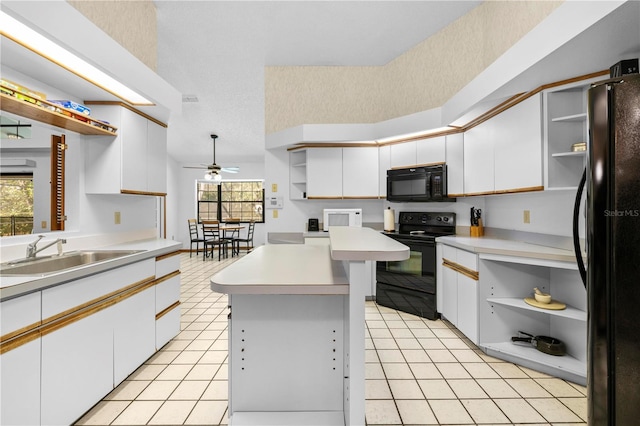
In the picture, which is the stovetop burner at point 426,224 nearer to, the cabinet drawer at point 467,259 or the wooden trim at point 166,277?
the cabinet drawer at point 467,259

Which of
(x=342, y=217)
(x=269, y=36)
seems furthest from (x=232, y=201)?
(x=269, y=36)

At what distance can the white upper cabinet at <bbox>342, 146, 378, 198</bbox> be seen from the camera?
13.1ft

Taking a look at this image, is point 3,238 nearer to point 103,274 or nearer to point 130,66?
point 103,274

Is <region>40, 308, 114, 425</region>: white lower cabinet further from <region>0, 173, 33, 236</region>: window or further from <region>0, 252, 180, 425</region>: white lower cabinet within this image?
<region>0, 173, 33, 236</region>: window

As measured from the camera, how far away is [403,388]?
2045 millimetres

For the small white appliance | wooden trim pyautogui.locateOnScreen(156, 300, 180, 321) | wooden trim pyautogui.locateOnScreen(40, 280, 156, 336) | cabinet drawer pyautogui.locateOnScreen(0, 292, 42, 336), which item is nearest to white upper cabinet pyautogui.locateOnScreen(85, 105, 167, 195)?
wooden trim pyautogui.locateOnScreen(40, 280, 156, 336)

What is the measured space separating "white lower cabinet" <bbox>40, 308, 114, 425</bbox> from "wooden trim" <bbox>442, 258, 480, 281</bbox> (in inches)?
110

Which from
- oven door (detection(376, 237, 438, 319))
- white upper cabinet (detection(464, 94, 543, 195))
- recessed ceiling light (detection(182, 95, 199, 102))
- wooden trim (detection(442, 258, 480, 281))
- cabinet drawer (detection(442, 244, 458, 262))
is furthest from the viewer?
recessed ceiling light (detection(182, 95, 199, 102))

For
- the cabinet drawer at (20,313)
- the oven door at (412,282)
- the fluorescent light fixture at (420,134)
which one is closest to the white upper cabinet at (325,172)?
the fluorescent light fixture at (420,134)

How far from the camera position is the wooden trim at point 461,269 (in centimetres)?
256

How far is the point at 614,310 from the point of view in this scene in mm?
1263

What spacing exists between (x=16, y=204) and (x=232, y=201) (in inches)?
283

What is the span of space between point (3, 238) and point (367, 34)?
3669 mm

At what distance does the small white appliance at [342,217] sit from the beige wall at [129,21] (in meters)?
2.57
